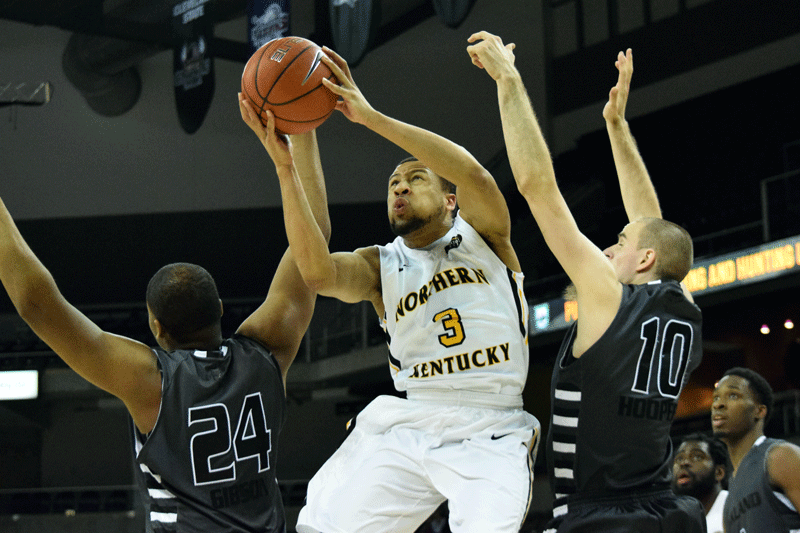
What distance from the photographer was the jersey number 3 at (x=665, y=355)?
2838mm

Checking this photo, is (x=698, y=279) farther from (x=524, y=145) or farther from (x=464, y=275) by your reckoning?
(x=524, y=145)

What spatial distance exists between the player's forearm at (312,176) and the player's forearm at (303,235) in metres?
0.19

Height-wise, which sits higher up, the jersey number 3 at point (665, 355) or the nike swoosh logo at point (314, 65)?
the nike swoosh logo at point (314, 65)

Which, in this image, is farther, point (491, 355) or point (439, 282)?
Answer: point (439, 282)

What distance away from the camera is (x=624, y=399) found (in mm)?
2816

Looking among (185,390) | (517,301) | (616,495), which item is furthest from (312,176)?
(616,495)

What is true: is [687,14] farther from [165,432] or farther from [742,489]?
[165,432]

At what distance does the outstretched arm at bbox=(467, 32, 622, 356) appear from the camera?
9.14 ft

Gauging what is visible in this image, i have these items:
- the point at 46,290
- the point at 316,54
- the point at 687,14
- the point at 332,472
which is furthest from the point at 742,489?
the point at 687,14

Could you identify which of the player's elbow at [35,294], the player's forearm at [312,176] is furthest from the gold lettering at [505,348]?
the player's elbow at [35,294]

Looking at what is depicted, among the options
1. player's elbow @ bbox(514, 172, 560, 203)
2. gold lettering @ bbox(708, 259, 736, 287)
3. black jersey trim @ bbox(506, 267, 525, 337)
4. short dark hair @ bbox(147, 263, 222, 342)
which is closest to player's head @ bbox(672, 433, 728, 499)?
black jersey trim @ bbox(506, 267, 525, 337)

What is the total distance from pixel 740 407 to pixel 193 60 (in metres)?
15.6

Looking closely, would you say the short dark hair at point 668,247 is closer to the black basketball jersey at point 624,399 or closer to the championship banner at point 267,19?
the black basketball jersey at point 624,399

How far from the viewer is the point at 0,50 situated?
1872 centimetres
